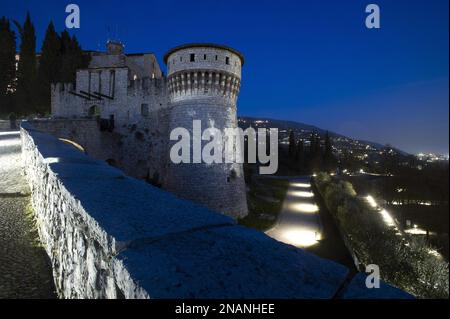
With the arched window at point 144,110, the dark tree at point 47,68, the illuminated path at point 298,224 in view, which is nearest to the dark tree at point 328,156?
the illuminated path at point 298,224

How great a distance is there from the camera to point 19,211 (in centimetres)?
501

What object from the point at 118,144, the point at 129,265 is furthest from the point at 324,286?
the point at 118,144

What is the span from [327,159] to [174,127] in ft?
190

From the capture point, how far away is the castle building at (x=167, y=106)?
19.6m

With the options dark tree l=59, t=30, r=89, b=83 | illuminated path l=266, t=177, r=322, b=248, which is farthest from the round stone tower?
dark tree l=59, t=30, r=89, b=83

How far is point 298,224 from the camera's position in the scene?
21.2m

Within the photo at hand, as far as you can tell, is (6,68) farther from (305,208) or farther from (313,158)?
(313,158)

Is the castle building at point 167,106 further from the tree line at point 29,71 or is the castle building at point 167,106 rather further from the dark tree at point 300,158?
the dark tree at point 300,158

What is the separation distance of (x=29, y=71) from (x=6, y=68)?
101 inches

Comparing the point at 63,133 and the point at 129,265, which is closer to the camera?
the point at 129,265

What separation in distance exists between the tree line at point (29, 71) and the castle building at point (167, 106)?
4.10m

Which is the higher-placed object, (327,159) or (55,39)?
(55,39)

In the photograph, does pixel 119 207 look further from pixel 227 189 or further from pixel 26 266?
pixel 227 189
